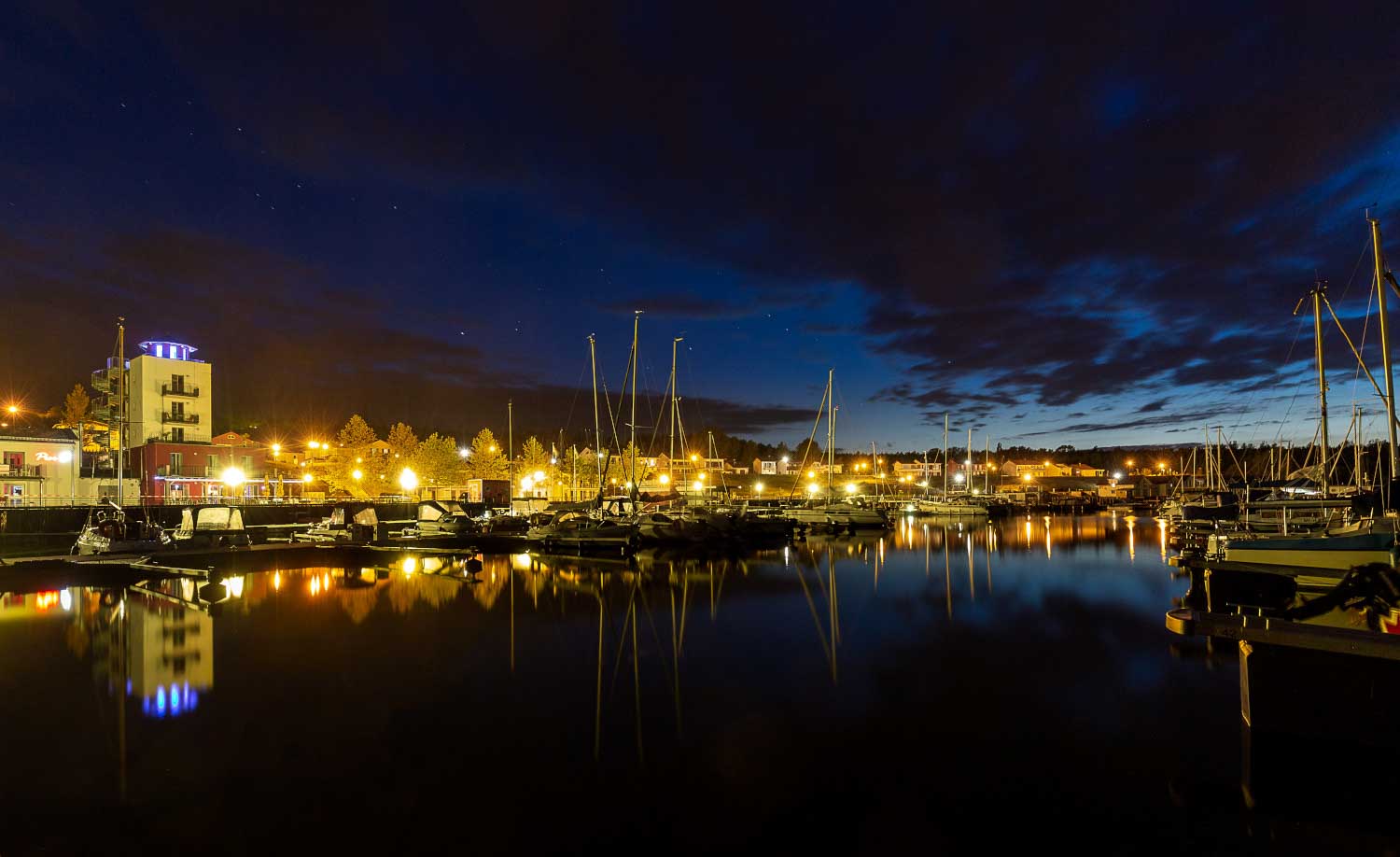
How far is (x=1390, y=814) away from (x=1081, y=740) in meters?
3.14

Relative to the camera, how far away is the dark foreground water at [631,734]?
7.24 meters

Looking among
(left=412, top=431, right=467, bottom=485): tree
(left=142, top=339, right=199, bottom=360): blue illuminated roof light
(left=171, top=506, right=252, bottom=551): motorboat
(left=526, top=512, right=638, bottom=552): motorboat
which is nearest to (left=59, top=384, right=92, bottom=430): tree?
(left=142, top=339, right=199, bottom=360): blue illuminated roof light

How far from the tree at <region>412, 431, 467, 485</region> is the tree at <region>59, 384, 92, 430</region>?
48.4 metres

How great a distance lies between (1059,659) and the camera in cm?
1455

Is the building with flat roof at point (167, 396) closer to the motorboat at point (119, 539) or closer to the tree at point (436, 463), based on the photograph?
the tree at point (436, 463)

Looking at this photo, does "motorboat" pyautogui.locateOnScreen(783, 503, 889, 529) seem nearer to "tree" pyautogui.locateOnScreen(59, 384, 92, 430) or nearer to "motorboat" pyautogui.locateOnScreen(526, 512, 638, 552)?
"motorboat" pyautogui.locateOnScreen(526, 512, 638, 552)

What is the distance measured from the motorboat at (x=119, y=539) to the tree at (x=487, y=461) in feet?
140

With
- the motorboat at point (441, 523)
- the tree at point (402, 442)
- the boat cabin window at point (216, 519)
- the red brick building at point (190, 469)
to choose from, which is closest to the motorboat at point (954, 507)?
the motorboat at point (441, 523)

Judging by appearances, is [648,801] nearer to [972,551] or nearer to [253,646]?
[253,646]

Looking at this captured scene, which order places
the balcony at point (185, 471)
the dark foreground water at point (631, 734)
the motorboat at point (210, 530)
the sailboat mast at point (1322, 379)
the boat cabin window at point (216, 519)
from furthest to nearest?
the balcony at point (185, 471) → the boat cabin window at point (216, 519) → the motorboat at point (210, 530) → the sailboat mast at point (1322, 379) → the dark foreground water at point (631, 734)

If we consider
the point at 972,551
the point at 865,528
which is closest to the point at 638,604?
the point at 972,551

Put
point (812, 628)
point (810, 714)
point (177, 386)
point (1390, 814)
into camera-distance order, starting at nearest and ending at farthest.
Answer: point (1390, 814), point (810, 714), point (812, 628), point (177, 386)

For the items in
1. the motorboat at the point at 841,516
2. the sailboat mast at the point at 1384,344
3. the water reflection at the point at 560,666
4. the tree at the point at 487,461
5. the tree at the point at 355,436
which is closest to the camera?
the water reflection at the point at 560,666

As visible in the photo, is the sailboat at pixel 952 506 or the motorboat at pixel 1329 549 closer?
the motorboat at pixel 1329 549
